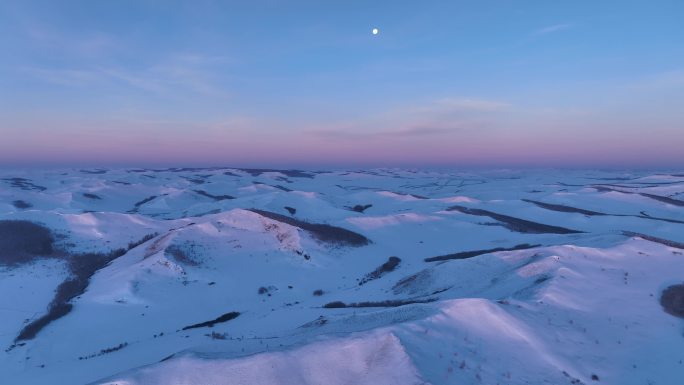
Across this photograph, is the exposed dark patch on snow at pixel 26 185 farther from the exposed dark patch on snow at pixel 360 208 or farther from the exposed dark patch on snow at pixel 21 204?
the exposed dark patch on snow at pixel 360 208

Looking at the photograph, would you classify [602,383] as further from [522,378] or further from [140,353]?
[140,353]

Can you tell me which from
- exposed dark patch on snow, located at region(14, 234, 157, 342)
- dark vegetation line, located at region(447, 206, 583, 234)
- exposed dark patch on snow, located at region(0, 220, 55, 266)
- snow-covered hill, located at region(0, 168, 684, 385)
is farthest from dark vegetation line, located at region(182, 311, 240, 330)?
dark vegetation line, located at region(447, 206, 583, 234)

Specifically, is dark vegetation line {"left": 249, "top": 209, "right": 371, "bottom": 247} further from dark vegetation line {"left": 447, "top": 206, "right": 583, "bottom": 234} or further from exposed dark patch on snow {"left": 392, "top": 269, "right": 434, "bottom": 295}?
dark vegetation line {"left": 447, "top": 206, "right": 583, "bottom": 234}

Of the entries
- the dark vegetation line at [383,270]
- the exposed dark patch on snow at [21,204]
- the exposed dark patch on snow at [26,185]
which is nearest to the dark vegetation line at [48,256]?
the dark vegetation line at [383,270]

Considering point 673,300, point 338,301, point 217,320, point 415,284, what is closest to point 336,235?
point 415,284

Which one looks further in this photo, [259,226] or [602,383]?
[259,226]

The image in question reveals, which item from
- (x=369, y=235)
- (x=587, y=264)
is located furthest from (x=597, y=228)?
(x=587, y=264)
